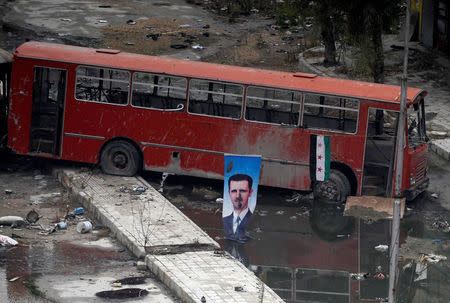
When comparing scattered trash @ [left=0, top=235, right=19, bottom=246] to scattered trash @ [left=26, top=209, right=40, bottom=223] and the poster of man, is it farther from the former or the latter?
the poster of man

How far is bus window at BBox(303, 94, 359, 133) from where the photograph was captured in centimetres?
1491

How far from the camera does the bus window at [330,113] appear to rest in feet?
48.9

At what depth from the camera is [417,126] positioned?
15477 mm

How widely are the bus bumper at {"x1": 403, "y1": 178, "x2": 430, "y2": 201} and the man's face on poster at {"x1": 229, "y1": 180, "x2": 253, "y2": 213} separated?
12.2 feet

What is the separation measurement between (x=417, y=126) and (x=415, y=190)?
3.82 ft

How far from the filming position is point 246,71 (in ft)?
51.2

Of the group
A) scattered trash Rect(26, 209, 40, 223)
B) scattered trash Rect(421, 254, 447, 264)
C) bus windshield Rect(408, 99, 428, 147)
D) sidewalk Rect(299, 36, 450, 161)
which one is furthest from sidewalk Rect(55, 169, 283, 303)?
sidewalk Rect(299, 36, 450, 161)

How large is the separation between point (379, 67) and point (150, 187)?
7.37m

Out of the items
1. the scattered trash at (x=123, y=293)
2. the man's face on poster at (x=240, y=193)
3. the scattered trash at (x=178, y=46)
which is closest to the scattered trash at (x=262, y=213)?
the man's face on poster at (x=240, y=193)

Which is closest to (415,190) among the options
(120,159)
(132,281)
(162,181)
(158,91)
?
(162,181)

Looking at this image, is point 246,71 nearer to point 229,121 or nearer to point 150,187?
point 229,121

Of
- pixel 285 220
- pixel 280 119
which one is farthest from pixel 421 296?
pixel 280 119

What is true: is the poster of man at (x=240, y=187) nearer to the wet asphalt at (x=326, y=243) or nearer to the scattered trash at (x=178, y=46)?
the wet asphalt at (x=326, y=243)

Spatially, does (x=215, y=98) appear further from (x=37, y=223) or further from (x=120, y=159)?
(x=37, y=223)
